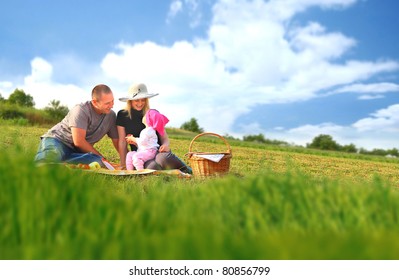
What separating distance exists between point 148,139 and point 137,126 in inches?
19.5

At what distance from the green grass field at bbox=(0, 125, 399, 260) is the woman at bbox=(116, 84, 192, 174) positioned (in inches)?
175

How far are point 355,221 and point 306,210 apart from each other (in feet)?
0.98

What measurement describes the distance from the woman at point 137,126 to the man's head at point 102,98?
48 centimetres

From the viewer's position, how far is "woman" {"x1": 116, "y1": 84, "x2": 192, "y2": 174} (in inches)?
305

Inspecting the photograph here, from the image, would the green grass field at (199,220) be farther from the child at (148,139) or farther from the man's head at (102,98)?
the child at (148,139)

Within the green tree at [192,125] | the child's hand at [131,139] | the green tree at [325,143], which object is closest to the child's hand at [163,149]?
the child's hand at [131,139]

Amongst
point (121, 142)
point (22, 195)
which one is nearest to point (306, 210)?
point (22, 195)

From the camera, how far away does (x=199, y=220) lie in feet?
8.36

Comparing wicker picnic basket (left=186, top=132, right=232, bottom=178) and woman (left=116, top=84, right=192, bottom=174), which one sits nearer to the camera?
wicker picnic basket (left=186, top=132, right=232, bottom=178)

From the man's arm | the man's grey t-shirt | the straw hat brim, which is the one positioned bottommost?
the man's arm

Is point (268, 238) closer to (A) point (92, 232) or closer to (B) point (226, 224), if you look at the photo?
(B) point (226, 224)

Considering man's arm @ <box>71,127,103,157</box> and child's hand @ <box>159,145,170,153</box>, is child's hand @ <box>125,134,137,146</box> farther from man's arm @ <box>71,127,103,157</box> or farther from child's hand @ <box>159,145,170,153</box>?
man's arm @ <box>71,127,103,157</box>

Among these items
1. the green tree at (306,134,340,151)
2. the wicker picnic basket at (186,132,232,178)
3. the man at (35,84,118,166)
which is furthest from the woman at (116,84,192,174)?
the green tree at (306,134,340,151)

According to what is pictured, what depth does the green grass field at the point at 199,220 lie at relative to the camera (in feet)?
6.64
